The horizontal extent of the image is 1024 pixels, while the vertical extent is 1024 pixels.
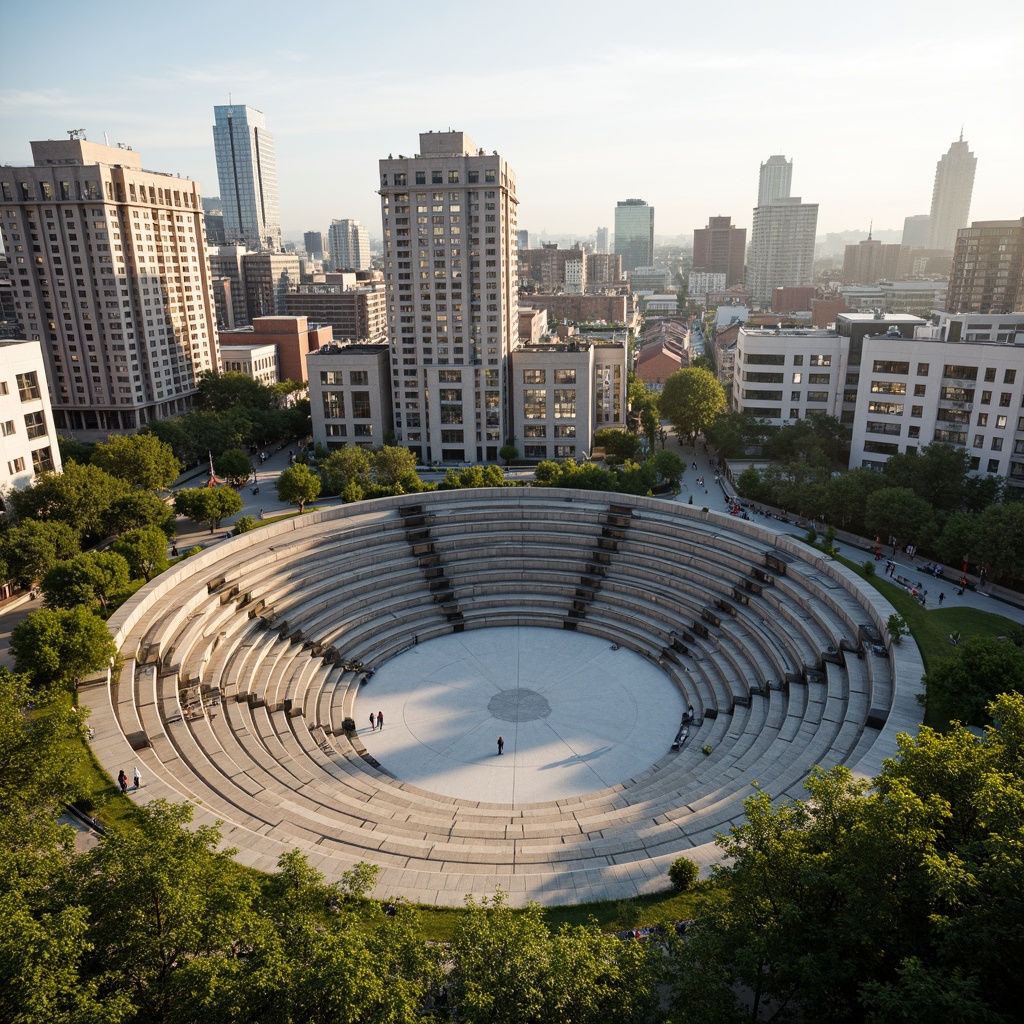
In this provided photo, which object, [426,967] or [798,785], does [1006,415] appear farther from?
[426,967]

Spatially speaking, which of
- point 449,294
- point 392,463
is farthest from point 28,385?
point 449,294

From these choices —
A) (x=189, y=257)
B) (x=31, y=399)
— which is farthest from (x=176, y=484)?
(x=189, y=257)

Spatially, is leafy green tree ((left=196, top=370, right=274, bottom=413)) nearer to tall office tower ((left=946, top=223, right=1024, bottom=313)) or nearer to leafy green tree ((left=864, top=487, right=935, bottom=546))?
leafy green tree ((left=864, top=487, right=935, bottom=546))

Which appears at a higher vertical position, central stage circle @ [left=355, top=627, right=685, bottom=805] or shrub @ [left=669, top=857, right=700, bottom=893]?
shrub @ [left=669, top=857, right=700, bottom=893]

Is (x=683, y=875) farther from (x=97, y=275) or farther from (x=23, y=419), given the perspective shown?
(x=97, y=275)

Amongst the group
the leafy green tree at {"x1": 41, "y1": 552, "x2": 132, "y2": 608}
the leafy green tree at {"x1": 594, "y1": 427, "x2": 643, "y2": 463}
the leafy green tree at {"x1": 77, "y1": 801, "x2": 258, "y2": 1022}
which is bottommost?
the leafy green tree at {"x1": 594, "y1": 427, "x2": 643, "y2": 463}

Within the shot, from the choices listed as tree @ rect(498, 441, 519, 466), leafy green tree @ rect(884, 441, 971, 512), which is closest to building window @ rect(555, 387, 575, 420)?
tree @ rect(498, 441, 519, 466)

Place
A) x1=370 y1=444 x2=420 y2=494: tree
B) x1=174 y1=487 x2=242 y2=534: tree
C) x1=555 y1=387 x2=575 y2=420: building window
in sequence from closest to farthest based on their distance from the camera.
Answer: x1=174 y1=487 x2=242 y2=534: tree, x1=370 y1=444 x2=420 y2=494: tree, x1=555 y1=387 x2=575 y2=420: building window

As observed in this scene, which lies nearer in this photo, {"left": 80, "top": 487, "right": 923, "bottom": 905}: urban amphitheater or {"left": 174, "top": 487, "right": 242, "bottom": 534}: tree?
{"left": 80, "top": 487, "right": 923, "bottom": 905}: urban amphitheater

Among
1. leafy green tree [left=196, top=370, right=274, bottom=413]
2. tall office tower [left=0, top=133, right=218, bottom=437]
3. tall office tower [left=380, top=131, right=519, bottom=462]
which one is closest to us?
tall office tower [left=380, top=131, right=519, bottom=462]
